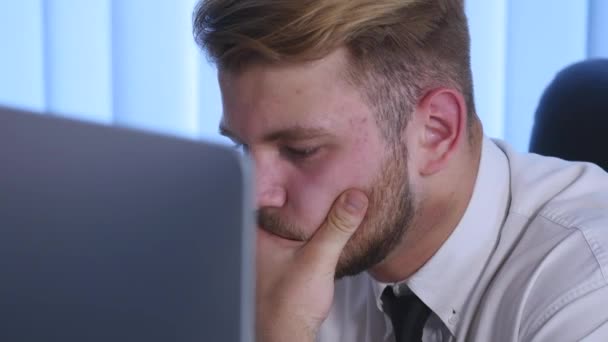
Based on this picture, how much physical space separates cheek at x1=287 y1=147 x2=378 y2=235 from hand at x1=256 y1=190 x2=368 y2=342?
0.01 m

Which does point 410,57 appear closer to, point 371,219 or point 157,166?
point 371,219

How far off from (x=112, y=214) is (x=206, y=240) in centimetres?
6

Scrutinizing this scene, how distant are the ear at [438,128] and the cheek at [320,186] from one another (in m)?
0.10

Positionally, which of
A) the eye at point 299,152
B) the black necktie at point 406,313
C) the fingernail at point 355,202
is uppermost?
the eye at point 299,152

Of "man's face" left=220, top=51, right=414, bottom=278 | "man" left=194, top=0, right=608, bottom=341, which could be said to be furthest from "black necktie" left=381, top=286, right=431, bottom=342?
"man's face" left=220, top=51, right=414, bottom=278

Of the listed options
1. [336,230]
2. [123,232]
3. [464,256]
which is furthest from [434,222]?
[123,232]

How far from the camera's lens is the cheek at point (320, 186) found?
3.40ft

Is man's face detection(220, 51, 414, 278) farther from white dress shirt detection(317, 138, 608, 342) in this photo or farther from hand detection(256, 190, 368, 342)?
white dress shirt detection(317, 138, 608, 342)

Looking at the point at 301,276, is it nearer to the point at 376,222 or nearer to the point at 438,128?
the point at 376,222

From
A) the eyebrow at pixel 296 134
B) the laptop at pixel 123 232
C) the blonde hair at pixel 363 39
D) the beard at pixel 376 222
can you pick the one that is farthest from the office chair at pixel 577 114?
the laptop at pixel 123 232

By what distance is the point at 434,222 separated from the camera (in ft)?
3.84

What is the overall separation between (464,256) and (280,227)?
26 cm

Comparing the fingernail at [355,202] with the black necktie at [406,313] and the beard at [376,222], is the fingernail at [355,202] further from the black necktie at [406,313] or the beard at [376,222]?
the black necktie at [406,313]

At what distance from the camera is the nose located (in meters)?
1.02
